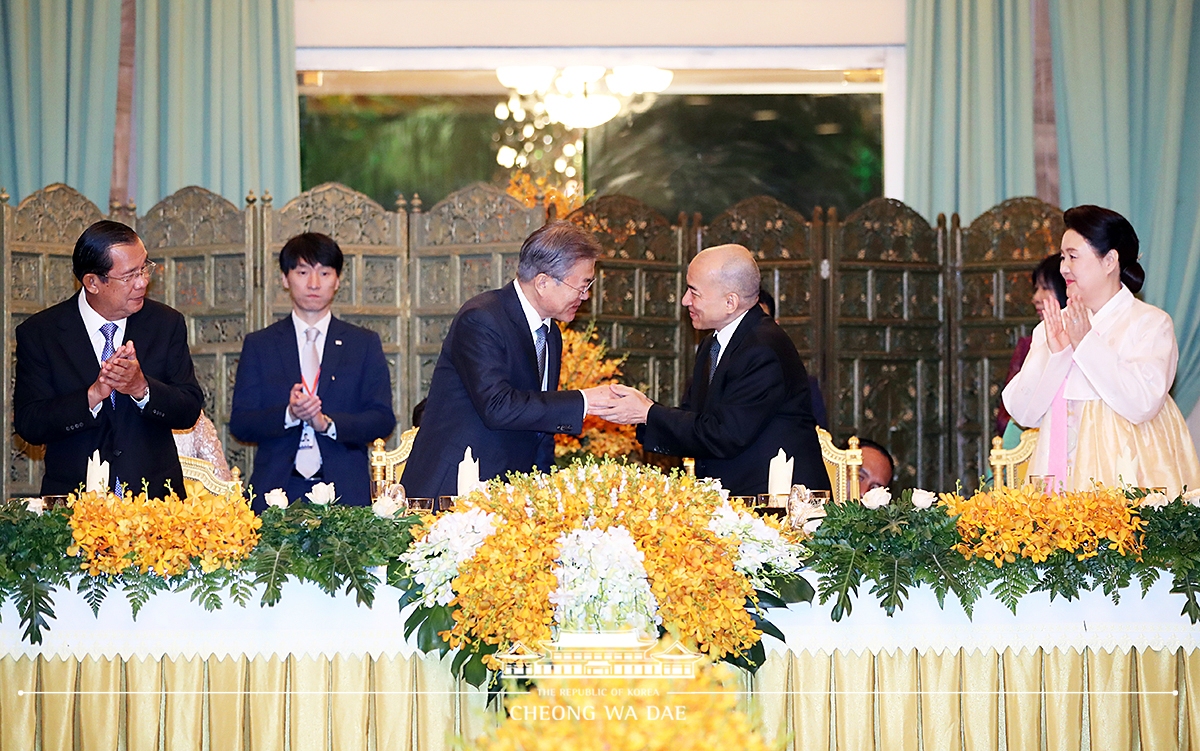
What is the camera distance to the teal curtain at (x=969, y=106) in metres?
6.95

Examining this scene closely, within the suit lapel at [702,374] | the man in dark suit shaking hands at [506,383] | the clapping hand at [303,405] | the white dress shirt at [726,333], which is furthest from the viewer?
the clapping hand at [303,405]

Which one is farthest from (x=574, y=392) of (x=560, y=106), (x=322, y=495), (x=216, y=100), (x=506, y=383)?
(x=560, y=106)

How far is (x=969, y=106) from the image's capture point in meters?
6.98

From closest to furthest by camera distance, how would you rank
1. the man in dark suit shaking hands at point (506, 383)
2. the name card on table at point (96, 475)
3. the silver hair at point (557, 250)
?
the name card on table at point (96, 475) → the man in dark suit shaking hands at point (506, 383) → the silver hair at point (557, 250)

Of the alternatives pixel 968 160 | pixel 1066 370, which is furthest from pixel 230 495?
pixel 968 160

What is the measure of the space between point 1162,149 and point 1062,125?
1.90 ft

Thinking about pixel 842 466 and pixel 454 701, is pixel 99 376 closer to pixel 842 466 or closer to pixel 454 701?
pixel 454 701

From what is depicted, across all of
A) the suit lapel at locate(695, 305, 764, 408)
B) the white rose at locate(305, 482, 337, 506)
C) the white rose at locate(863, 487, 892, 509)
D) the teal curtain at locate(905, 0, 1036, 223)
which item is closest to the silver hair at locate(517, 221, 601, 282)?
the suit lapel at locate(695, 305, 764, 408)

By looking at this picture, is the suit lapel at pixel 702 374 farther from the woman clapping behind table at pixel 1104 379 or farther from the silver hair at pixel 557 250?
the woman clapping behind table at pixel 1104 379

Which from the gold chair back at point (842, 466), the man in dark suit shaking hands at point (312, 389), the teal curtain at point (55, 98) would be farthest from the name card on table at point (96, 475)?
the teal curtain at point (55, 98)

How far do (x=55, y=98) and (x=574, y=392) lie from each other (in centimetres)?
514

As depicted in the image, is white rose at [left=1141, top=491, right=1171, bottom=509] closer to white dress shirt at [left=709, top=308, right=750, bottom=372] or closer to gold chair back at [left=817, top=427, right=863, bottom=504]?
white dress shirt at [left=709, top=308, right=750, bottom=372]

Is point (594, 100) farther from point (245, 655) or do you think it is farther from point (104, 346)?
point (245, 655)

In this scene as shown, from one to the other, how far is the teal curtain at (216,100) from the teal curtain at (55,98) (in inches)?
8.3
